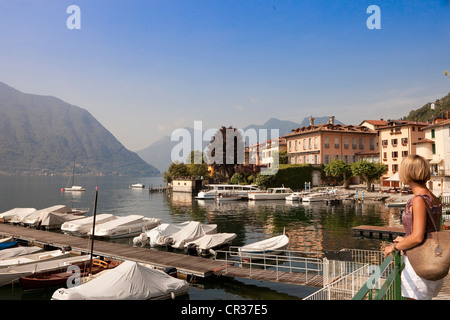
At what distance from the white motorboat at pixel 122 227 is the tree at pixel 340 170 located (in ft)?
163

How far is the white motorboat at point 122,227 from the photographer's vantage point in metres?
35.3

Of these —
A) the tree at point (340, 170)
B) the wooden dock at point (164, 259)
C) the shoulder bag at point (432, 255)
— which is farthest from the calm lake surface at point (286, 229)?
the shoulder bag at point (432, 255)

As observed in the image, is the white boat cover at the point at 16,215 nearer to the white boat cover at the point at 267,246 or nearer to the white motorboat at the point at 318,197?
the white boat cover at the point at 267,246

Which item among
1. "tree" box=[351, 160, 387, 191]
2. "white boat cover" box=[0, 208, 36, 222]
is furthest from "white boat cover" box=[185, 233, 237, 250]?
"tree" box=[351, 160, 387, 191]

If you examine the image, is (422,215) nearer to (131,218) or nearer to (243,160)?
(131,218)

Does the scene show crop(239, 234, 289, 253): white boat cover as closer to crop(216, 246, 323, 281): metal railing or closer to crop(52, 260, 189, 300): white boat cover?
crop(216, 246, 323, 281): metal railing

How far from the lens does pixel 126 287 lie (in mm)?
15578

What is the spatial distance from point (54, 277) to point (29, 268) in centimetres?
218

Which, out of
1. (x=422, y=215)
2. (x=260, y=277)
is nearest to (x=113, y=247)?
(x=260, y=277)

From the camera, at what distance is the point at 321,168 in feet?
274

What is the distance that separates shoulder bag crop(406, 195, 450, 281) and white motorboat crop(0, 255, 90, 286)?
22.0 metres

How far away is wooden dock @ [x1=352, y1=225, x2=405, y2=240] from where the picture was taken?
32472mm

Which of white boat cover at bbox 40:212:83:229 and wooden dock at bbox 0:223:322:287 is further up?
white boat cover at bbox 40:212:83:229
